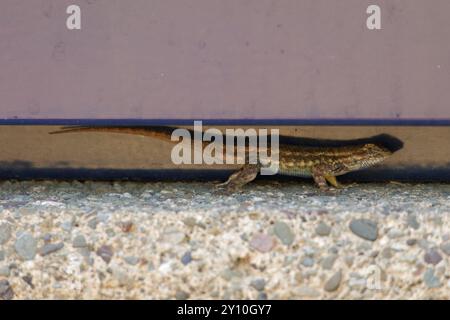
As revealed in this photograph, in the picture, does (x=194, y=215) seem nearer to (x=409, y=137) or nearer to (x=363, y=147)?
(x=363, y=147)

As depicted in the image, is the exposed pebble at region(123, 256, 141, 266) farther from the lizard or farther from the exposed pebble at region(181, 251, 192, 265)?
the lizard

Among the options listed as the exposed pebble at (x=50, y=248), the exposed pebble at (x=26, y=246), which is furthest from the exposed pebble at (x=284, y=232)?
the exposed pebble at (x=26, y=246)

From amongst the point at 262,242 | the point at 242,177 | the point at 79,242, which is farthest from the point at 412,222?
the point at 79,242

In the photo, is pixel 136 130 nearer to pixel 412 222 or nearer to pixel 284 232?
pixel 284 232

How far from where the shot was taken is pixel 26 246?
319 centimetres

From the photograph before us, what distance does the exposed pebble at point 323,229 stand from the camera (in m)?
3.14

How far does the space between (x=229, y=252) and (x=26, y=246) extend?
94cm

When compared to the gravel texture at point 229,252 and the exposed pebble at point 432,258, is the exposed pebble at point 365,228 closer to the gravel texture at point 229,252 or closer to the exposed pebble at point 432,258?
the gravel texture at point 229,252

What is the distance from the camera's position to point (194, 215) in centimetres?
318

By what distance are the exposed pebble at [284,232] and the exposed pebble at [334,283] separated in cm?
25
